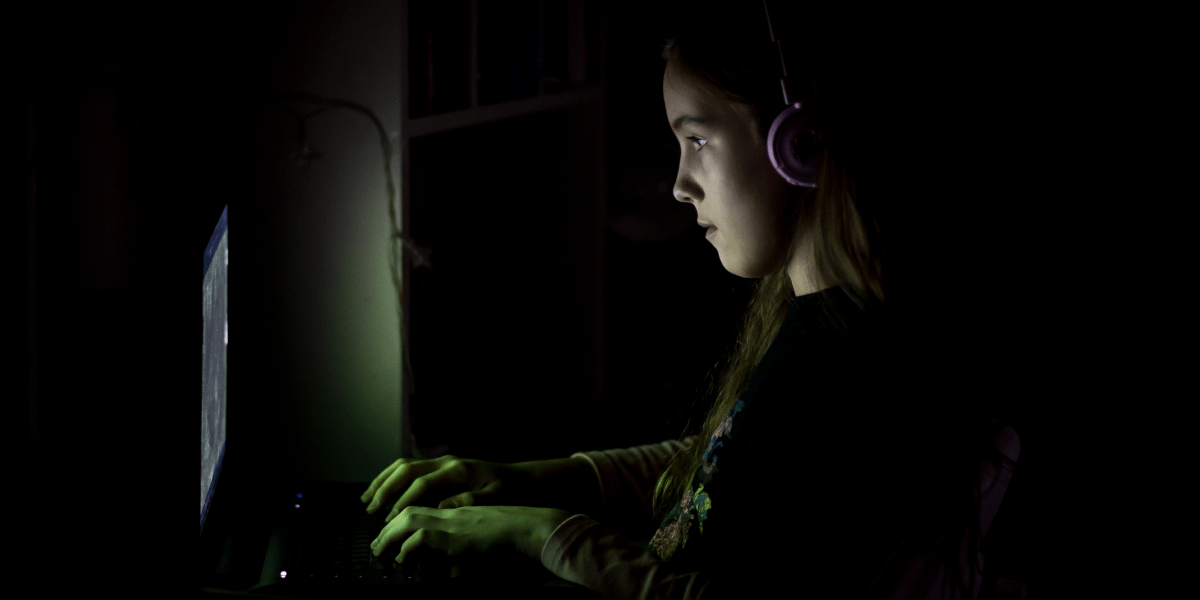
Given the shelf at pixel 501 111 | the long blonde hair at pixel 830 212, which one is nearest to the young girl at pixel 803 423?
the long blonde hair at pixel 830 212

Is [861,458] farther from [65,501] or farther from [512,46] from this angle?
[65,501]

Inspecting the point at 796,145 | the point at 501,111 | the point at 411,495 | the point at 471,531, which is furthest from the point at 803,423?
the point at 501,111

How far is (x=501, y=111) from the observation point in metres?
1.33

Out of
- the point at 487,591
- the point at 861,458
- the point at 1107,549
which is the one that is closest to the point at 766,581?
the point at 861,458

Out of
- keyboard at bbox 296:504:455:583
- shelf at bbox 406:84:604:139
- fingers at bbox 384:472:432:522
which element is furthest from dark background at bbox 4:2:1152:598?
fingers at bbox 384:472:432:522

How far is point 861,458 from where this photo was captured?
69 centimetres

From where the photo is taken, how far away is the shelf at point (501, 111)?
1301 mm

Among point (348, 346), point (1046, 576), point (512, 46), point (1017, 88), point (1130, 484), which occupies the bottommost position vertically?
point (1046, 576)

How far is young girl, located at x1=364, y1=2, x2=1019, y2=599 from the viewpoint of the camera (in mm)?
685

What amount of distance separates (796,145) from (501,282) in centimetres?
86

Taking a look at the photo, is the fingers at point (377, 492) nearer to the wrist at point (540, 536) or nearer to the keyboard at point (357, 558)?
the keyboard at point (357, 558)

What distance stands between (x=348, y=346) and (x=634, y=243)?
679 mm

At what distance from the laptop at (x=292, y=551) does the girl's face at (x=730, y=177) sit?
0.40 m

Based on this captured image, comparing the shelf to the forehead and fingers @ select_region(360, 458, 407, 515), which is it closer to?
the forehead
